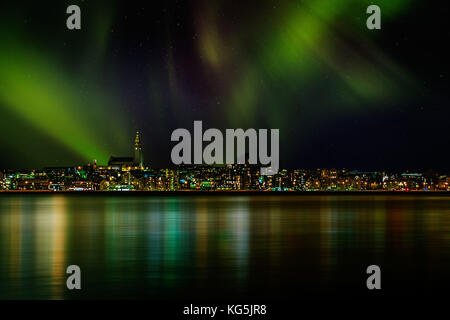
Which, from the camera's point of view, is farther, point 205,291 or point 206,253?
point 206,253

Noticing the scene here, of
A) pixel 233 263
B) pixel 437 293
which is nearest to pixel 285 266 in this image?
pixel 233 263

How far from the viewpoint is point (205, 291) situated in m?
21.1

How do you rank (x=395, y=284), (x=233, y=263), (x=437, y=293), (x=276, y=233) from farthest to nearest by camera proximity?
1. (x=276, y=233)
2. (x=233, y=263)
3. (x=395, y=284)
4. (x=437, y=293)
